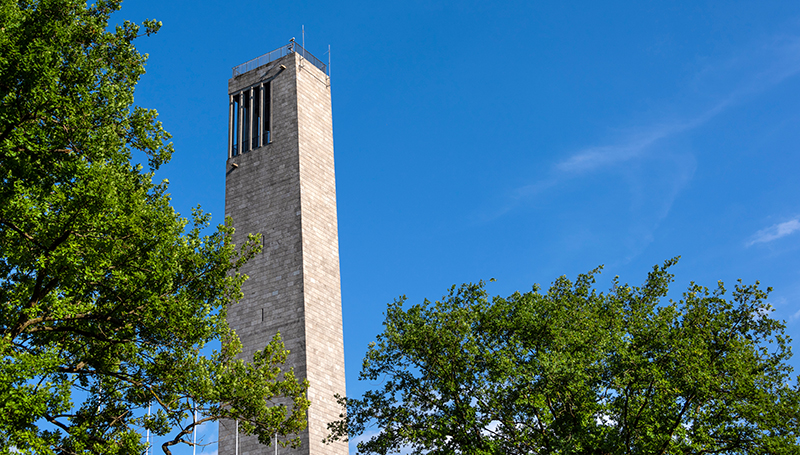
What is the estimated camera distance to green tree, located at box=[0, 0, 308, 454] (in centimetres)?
1834

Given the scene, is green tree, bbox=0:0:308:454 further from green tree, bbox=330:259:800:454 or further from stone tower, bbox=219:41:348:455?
stone tower, bbox=219:41:348:455

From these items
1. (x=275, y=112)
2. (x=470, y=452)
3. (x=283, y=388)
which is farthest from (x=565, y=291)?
(x=275, y=112)

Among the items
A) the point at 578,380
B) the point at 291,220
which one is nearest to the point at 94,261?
the point at 578,380

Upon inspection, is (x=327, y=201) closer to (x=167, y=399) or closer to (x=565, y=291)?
(x=565, y=291)

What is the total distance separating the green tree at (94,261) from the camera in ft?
60.2

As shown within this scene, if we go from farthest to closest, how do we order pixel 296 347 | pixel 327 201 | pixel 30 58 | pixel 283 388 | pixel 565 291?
pixel 327 201
pixel 296 347
pixel 565 291
pixel 283 388
pixel 30 58

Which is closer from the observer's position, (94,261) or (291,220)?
(94,261)

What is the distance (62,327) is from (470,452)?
13.2 meters

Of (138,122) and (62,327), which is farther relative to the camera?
(138,122)

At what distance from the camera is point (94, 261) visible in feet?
61.0

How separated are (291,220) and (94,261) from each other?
25362mm

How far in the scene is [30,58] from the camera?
1914 centimetres

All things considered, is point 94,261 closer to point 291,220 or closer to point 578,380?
point 578,380

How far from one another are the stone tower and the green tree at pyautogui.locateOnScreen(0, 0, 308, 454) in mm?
15741
